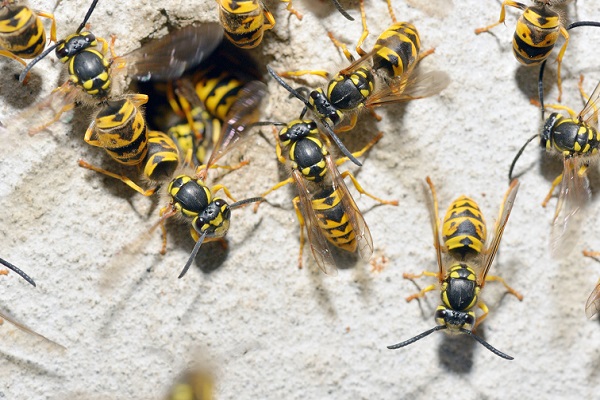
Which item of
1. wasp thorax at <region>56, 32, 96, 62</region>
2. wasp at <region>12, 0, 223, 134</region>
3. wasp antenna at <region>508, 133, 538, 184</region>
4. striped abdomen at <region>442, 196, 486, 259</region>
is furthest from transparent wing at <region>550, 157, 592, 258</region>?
wasp thorax at <region>56, 32, 96, 62</region>

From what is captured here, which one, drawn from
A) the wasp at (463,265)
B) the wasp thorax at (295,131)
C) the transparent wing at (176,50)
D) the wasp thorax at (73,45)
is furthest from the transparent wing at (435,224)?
the wasp thorax at (73,45)

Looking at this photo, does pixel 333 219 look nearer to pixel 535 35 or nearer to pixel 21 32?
pixel 535 35

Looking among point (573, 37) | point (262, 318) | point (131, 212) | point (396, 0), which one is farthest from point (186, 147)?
point (573, 37)

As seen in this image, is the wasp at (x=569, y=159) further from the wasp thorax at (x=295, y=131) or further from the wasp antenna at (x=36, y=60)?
the wasp antenna at (x=36, y=60)

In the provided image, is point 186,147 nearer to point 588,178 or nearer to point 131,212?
point 131,212

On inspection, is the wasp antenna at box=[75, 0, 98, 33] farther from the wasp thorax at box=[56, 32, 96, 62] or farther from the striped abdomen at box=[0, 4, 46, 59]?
the striped abdomen at box=[0, 4, 46, 59]

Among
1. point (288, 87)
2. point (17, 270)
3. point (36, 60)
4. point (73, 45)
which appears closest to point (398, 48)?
point (288, 87)

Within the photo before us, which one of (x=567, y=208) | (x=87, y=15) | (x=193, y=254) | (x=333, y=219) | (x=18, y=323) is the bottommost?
(x=567, y=208)
